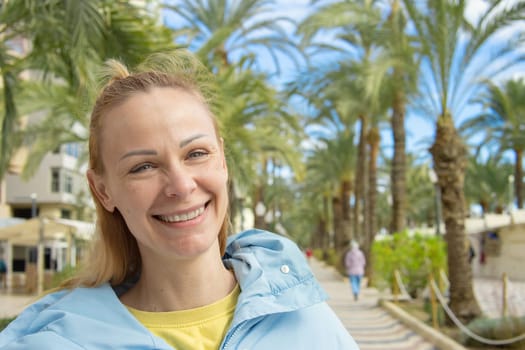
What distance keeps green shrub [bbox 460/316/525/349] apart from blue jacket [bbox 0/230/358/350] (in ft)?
26.4

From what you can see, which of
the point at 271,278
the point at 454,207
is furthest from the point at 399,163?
the point at 271,278

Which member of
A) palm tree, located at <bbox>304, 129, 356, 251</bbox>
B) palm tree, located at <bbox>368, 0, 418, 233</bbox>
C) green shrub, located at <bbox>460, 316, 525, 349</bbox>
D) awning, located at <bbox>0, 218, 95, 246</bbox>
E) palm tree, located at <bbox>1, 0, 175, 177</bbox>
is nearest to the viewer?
palm tree, located at <bbox>1, 0, 175, 177</bbox>

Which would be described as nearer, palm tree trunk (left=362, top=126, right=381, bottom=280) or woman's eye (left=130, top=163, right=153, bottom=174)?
woman's eye (left=130, top=163, right=153, bottom=174)

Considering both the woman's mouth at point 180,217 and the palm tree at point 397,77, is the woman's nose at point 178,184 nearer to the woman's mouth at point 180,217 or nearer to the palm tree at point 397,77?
the woman's mouth at point 180,217

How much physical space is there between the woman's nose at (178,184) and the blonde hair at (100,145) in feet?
0.78

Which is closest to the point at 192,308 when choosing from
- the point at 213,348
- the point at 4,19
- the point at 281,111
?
the point at 213,348

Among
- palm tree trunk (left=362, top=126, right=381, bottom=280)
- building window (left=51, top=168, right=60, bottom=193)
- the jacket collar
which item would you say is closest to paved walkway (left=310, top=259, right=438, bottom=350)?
palm tree trunk (left=362, top=126, right=381, bottom=280)

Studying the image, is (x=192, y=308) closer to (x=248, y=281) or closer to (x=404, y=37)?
(x=248, y=281)

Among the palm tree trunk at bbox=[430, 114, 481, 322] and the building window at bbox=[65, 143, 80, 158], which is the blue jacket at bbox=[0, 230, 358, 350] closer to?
the palm tree trunk at bbox=[430, 114, 481, 322]

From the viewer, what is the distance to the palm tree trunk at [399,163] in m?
18.8

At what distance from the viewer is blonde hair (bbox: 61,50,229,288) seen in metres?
1.70

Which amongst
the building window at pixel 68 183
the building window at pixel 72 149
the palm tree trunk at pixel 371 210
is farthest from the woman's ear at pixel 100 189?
the building window at pixel 72 149

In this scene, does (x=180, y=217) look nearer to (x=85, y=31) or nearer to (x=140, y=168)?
(x=140, y=168)

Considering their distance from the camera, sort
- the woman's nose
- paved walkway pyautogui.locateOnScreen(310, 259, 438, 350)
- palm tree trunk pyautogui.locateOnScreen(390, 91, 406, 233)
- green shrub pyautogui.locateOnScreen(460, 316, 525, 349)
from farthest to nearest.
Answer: palm tree trunk pyautogui.locateOnScreen(390, 91, 406, 233)
paved walkway pyautogui.locateOnScreen(310, 259, 438, 350)
green shrub pyautogui.locateOnScreen(460, 316, 525, 349)
the woman's nose
